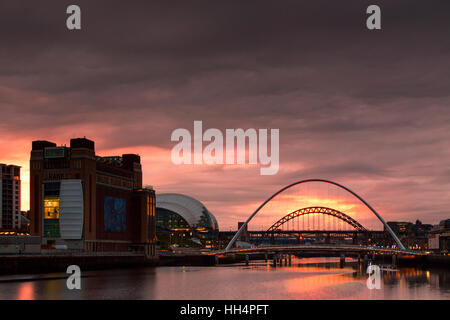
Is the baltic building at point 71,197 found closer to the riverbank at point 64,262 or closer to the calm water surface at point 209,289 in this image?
the riverbank at point 64,262

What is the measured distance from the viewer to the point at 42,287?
90000 mm

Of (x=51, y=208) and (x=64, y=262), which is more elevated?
(x=51, y=208)

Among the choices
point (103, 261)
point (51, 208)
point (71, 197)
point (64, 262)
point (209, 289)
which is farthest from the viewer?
point (51, 208)

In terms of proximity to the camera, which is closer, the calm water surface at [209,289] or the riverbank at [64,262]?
the calm water surface at [209,289]

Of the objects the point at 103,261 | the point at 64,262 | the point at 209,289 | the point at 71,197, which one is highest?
the point at 71,197

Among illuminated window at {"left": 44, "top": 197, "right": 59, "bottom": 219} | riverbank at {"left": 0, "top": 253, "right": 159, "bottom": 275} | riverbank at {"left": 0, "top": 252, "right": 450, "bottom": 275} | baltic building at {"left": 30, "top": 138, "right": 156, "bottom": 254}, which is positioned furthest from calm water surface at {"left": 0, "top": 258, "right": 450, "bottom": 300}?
illuminated window at {"left": 44, "top": 197, "right": 59, "bottom": 219}

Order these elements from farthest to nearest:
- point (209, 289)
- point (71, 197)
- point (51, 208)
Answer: point (51, 208)
point (71, 197)
point (209, 289)

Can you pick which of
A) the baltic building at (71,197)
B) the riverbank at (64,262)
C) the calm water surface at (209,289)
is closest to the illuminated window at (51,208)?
the baltic building at (71,197)

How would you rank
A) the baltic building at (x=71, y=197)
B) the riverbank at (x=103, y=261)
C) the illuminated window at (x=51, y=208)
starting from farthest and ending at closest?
the illuminated window at (x=51, y=208) → the baltic building at (x=71, y=197) → the riverbank at (x=103, y=261)

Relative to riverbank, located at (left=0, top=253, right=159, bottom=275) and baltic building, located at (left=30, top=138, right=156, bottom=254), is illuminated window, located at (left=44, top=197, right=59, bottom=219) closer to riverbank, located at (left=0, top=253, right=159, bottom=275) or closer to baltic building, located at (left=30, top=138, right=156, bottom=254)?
baltic building, located at (left=30, top=138, right=156, bottom=254)

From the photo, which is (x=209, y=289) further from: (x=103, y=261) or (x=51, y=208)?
(x=51, y=208)

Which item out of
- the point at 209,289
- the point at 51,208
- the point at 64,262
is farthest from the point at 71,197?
the point at 209,289
